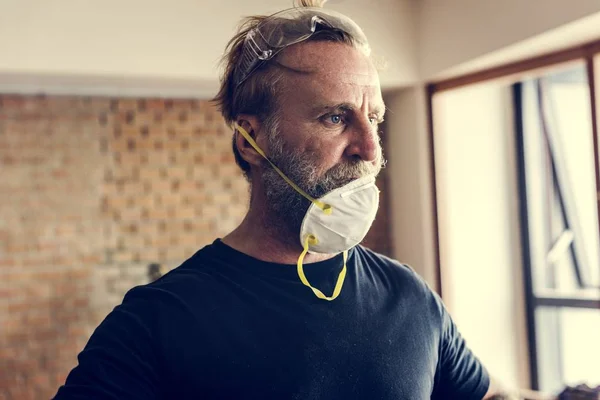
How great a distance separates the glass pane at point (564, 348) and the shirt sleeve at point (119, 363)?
144 inches

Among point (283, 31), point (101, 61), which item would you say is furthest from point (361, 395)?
point (101, 61)

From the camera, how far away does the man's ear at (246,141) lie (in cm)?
141

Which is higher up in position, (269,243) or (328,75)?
(328,75)

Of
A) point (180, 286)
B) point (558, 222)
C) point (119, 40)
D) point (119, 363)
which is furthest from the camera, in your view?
point (558, 222)

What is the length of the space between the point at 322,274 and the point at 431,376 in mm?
304

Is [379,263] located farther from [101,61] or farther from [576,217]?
[576,217]

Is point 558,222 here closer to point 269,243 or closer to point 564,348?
point 564,348

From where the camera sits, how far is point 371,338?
4.21 feet

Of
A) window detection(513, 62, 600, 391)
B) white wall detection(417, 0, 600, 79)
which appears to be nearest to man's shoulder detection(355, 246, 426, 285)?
white wall detection(417, 0, 600, 79)

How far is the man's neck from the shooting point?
4.33ft

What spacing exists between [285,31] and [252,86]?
0.13 meters

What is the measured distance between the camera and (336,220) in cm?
130

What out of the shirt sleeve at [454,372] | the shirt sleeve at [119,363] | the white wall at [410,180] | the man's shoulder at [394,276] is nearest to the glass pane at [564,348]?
the white wall at [410,180]

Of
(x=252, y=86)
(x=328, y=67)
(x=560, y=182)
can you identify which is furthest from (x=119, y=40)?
(x=560, y=182)
